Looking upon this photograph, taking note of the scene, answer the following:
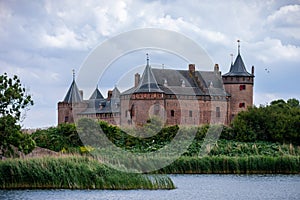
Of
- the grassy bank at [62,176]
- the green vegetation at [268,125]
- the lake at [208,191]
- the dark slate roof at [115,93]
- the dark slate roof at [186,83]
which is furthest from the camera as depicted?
the dark slate roof at [115,93]

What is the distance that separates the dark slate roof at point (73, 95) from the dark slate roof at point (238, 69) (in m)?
12.0

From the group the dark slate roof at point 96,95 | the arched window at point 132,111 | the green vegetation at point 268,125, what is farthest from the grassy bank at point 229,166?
the dark slate roof at point 96,95

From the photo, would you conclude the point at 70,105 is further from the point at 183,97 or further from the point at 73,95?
the point at 183,97

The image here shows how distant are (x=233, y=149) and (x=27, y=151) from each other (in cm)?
1453

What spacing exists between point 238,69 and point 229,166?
82.4 feet

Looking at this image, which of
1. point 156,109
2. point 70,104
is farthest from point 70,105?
point 156,109

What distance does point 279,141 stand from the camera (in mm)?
39531

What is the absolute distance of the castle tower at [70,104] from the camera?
56.4 m

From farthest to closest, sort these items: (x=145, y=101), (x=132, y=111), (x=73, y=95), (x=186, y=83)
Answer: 1. (x=73, y=95)
2. (x=186, y=83)
3. (x=132, y=111)
4. (x=145, y=101)

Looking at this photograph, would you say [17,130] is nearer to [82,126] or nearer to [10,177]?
[10,177]

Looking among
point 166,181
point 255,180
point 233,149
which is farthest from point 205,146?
point 166,181

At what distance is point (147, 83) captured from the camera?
159 ft

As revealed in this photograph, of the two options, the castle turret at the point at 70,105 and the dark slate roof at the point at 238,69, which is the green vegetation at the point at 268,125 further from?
the castle turret at the point at 70,105

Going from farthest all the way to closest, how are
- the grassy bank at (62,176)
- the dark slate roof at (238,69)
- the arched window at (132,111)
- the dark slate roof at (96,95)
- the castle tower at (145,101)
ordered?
the dark slate roof at (96,95)
the dark slate roof at (238,69)
the arched window at (132,111)
the castle tower at (145,101)
the grassy bank at (62,176)
